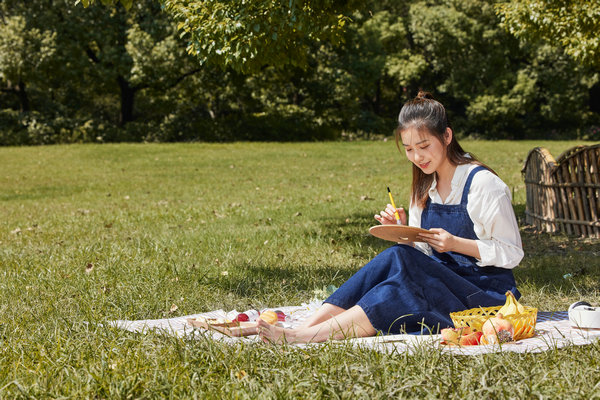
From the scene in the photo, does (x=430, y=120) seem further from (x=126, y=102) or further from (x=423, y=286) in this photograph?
(x=126, y=102)

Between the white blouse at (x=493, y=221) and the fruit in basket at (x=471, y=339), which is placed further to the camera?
the white blouse at (x=493, y=221)

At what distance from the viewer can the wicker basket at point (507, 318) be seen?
3.32 meters

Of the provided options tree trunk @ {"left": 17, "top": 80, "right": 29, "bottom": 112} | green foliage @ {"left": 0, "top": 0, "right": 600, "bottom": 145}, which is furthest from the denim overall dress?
tree trunk @ {"left": 17, "top": 80, "right": 29, "bottom": 112}

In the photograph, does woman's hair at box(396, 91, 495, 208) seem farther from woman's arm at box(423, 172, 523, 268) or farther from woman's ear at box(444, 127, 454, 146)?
woman's arm at box(423, 172, 523, 268)

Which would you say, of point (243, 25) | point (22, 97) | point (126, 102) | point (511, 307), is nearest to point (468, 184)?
point (511, 307)

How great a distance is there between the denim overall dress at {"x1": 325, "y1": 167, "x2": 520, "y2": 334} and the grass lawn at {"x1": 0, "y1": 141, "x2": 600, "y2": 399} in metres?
0.44

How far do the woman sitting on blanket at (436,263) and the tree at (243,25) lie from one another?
238 cm

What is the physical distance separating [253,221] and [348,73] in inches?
846

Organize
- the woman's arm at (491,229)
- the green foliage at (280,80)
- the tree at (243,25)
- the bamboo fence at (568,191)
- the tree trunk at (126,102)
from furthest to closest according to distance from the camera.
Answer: the tree trunk at (126,102) → the green foliage at (280,80) → the bamboo fence at (568,191) → the tree at (243,25) → the woman's arm at (491,229)

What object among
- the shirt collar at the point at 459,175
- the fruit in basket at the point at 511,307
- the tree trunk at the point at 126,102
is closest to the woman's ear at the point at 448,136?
the shirt collar at the point at 459,175

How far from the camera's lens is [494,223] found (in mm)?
3525

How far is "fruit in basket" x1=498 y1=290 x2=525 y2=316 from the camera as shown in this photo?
11.0ft

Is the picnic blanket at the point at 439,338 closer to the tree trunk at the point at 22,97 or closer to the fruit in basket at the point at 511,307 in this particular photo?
the fruit in basket at the point at 511,307

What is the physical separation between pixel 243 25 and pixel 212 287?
249 cm
